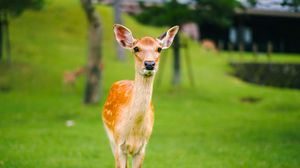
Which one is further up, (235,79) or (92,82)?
(92,82)

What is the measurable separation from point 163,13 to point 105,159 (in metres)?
11.1

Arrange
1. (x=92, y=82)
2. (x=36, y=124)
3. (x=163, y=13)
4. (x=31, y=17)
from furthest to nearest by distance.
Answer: (x=31, y=17), (x=163, y=13), (x=92, y=82), (x=36, y=124)

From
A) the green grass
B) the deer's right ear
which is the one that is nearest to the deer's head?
the deer's right ear

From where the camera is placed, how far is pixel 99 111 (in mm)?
17766

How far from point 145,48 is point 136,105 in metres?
0.76

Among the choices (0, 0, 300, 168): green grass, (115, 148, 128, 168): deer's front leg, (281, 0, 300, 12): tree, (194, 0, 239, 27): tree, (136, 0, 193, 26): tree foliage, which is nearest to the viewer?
(115, 148, 128, 168): deer's front leg

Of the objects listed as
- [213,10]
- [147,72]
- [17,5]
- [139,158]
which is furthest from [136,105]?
[213,10]

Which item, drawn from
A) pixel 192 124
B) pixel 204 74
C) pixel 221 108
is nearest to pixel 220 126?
pixel 192 124

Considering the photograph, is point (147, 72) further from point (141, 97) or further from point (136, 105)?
point (136, 105)

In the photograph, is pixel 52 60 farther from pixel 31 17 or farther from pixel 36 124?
pixel 36 124

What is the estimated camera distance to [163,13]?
21.4 meters

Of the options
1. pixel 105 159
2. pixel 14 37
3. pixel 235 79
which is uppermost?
pixel 105 159

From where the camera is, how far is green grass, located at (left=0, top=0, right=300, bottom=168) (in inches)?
445

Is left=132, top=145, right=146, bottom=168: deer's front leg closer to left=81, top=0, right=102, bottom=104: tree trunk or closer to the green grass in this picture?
the green grass
